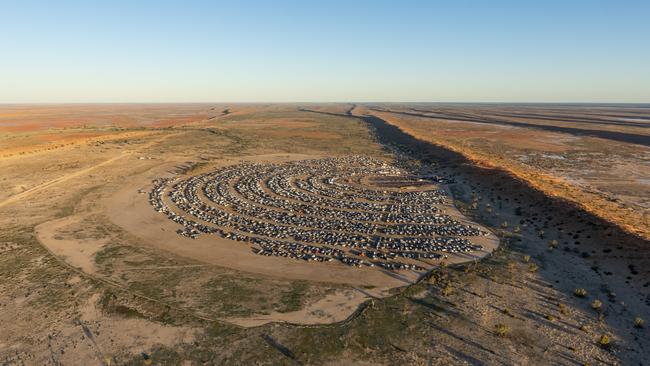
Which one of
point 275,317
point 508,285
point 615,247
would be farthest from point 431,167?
point 275,317

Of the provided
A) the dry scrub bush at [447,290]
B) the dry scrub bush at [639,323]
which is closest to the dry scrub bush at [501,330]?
the dry scrub bush at [447,290]

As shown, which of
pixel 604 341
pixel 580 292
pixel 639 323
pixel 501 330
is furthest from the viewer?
pixel 580 292

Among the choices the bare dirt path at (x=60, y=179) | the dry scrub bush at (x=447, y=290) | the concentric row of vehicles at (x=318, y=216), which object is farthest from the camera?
the bare dirt path at (x=60, y=179)

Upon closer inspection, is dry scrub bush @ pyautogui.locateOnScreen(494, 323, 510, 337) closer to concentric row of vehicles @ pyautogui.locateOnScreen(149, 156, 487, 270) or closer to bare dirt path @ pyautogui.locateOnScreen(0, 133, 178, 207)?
concentric row of vehicles @ pyautogui.locateOnScreen(149, 156, 487, 270)

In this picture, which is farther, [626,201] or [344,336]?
[626,201]

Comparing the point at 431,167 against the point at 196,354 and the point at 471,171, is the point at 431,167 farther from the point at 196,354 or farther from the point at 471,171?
the point at 196,354

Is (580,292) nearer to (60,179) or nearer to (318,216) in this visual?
(318,216)

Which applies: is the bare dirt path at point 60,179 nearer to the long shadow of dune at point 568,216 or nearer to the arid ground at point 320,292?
the arid ground at point 320,292

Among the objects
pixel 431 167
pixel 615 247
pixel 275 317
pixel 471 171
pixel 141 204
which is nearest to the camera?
pixel 275 317

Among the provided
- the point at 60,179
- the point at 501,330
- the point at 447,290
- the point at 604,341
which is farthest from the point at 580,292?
the point at 60,179
